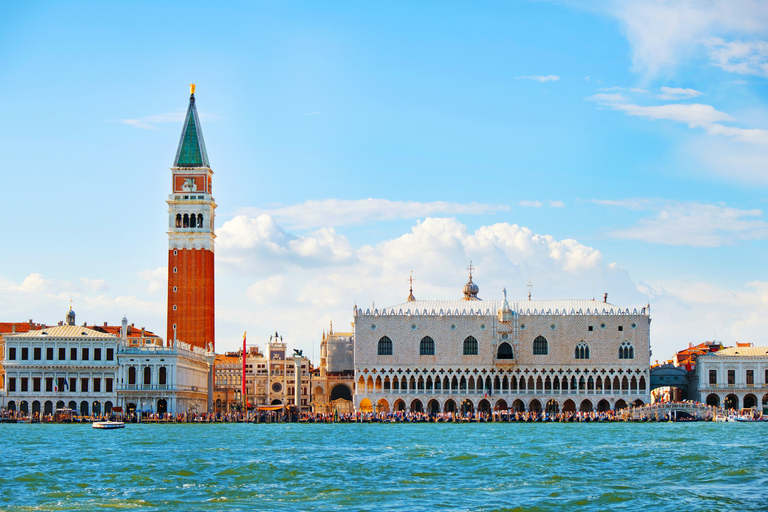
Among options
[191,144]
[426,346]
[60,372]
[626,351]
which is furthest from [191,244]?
[626,351]

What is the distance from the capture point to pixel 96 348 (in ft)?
302

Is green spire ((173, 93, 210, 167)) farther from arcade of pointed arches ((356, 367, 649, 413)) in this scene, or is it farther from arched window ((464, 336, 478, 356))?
arched window ((464, 336, 478, 356))

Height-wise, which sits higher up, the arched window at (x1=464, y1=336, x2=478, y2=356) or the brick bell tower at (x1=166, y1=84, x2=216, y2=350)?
the brick bell tower at (x1=166, y1=84, x2=216, y2=350)

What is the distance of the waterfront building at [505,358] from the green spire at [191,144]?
24858mm

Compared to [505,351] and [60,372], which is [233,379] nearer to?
[60,372]

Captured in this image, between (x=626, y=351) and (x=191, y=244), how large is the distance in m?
41.8

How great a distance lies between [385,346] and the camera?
→ 9719 centimetres

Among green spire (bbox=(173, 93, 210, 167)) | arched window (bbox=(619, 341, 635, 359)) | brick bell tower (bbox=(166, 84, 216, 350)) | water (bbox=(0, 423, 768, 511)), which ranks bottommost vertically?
water (bbox=(0, 423, 768, 511))

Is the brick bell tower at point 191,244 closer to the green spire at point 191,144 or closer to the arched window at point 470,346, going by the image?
the green spire at point 191,144

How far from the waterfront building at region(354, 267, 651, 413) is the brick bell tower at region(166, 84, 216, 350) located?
58.2 feet

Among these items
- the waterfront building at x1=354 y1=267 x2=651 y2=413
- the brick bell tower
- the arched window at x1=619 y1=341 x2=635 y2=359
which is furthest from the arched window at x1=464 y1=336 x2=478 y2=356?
the brick bell tower

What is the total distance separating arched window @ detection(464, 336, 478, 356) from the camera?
96188 mm

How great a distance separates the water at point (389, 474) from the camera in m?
30.6

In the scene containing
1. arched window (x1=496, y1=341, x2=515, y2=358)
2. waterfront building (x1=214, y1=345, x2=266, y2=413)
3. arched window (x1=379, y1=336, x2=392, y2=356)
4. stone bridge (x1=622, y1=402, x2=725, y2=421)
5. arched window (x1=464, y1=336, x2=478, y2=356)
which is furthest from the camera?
waterfront building (x1=214, y1=345, x2=266, y2=413)
